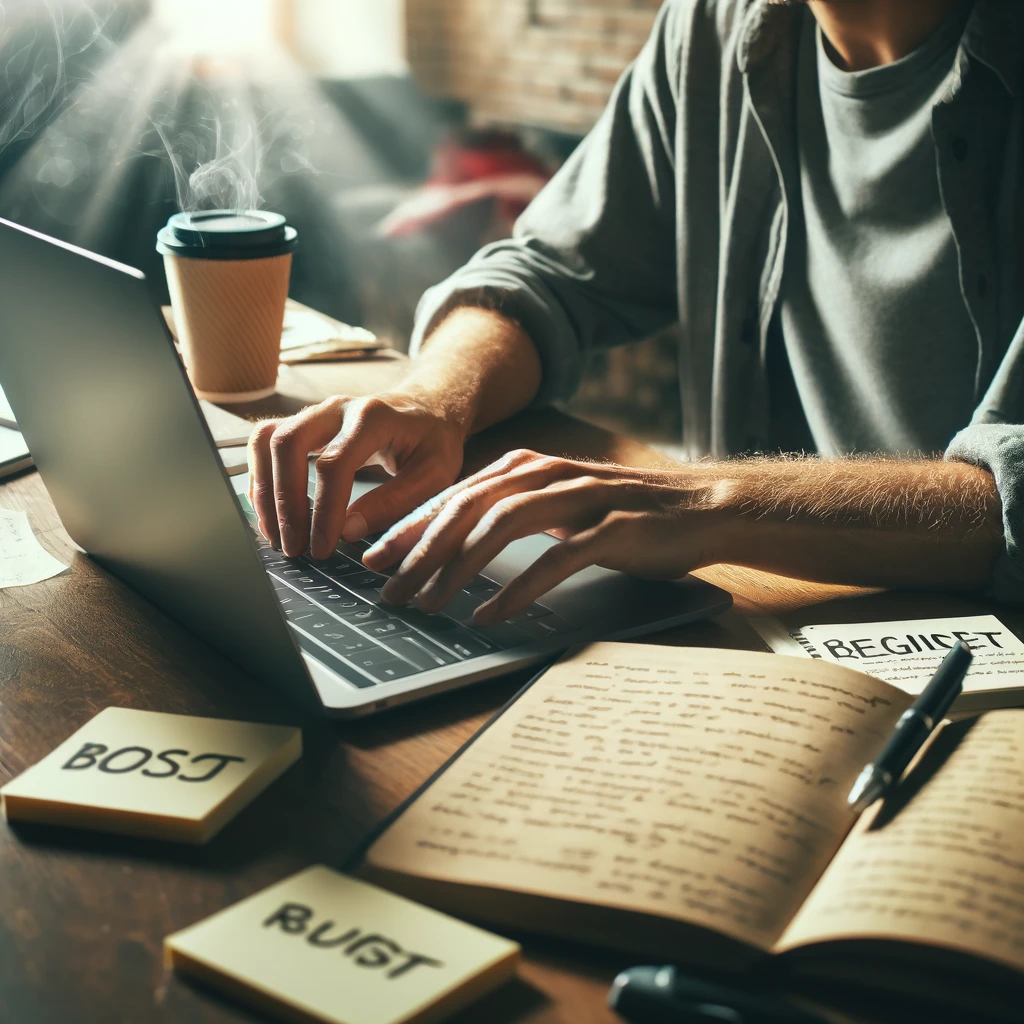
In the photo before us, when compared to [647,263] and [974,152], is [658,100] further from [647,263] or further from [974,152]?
[974,152]

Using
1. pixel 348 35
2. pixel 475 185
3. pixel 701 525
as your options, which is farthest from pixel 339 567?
pixel 348 35

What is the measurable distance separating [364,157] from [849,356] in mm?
3209

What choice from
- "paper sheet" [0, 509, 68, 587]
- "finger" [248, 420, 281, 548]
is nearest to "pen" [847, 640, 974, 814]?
"finger" [248, 420, 281, 548]

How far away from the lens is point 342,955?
0.39m

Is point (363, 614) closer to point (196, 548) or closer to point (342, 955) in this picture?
point (196, 548)

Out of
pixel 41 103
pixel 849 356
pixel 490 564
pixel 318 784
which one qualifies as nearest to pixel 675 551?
pixel 490 564

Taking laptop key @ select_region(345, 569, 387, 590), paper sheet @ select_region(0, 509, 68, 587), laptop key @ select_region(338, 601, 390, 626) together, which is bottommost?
laptop key @ select_region(345, 569, 387, 590)

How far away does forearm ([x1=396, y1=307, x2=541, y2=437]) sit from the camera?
3.27ft

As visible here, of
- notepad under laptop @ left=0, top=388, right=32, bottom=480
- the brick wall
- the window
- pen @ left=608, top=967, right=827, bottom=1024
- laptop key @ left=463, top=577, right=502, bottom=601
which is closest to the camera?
pen @ left=608, top=967, right=827, bottom=1024

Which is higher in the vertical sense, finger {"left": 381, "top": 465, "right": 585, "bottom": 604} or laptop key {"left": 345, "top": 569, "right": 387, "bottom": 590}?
finger {"left": 381, "top": 465, "right": 585, "bottom": 604}

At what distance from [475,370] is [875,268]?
447 millimetres

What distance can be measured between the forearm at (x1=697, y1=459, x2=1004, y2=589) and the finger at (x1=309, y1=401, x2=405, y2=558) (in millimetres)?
263

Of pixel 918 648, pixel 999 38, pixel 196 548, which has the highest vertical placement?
pixel 999 38

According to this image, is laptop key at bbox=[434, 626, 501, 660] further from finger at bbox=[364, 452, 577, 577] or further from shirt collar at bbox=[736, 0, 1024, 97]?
shirt collar at bbox=[736, 0, 1024, 97]
